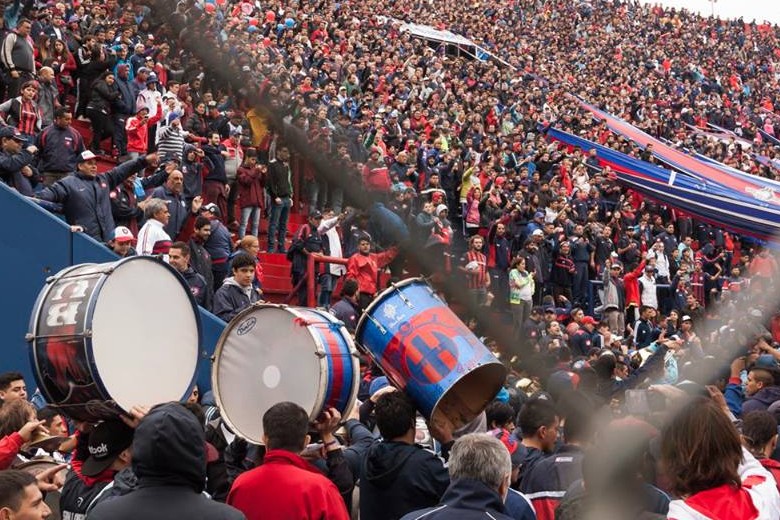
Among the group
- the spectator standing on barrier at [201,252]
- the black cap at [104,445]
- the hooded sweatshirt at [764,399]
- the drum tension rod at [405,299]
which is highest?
the drum tension rod at [405,299]

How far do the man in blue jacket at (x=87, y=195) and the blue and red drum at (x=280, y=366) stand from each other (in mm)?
4493

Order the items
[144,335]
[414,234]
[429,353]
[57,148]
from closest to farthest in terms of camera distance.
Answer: [429,353], [144,335], [414,234], [57,148]

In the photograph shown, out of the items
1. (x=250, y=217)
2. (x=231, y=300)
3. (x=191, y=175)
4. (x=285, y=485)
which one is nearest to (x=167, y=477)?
(x=285, y=485)

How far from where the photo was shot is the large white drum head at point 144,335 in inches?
186

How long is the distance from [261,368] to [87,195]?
16.1 ft

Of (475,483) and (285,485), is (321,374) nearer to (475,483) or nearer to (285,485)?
(285,485)

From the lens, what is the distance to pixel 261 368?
505cm

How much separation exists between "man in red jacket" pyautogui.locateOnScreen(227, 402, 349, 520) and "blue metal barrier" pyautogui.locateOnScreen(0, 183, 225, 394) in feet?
15.1

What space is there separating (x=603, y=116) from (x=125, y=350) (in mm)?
27491

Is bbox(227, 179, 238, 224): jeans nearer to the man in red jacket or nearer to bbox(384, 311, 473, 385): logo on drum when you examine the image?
bbox(384, 311, 473, 385): logo on drum

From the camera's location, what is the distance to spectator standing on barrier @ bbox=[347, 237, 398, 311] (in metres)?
12.5

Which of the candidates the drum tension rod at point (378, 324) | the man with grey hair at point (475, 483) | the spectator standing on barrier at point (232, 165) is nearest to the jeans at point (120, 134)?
the spectator standing on barrier at point (232, 165)

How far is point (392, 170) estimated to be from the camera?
58.2 feet

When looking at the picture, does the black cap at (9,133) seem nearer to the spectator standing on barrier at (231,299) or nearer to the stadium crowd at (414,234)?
the stadium crowd at (414,234)
